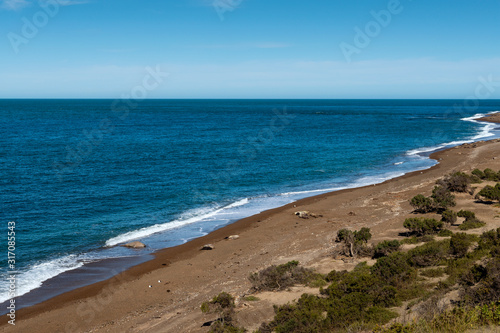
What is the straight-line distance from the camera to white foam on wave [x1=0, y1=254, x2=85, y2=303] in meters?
17.7

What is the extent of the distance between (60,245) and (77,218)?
15.2ft

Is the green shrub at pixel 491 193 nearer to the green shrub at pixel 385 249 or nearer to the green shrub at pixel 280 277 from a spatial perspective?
the green shrub at pixel 385 249

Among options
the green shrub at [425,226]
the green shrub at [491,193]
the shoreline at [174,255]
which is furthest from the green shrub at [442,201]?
the shoreline at [174,255]

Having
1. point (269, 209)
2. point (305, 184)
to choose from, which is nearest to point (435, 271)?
point (269, 209)

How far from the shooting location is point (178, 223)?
1093 inches

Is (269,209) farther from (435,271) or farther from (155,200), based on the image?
(435,271)

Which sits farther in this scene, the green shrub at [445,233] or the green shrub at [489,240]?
the green shrub at [445,233]

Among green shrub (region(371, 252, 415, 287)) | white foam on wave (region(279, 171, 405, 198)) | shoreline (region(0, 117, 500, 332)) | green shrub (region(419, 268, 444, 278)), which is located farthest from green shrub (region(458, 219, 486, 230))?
white foam on wave (region(279, 171, 405, 198))

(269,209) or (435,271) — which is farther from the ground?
(435,271)

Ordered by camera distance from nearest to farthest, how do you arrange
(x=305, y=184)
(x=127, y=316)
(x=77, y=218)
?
(x=127, y=316), (x=77, y=218), (x=305, y=184)

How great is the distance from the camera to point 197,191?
117 ft

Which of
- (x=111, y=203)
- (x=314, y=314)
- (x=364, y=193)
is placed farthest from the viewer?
(x=364, y=193)

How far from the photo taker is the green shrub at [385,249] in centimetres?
1703

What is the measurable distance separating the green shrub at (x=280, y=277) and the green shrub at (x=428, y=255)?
3937mm
